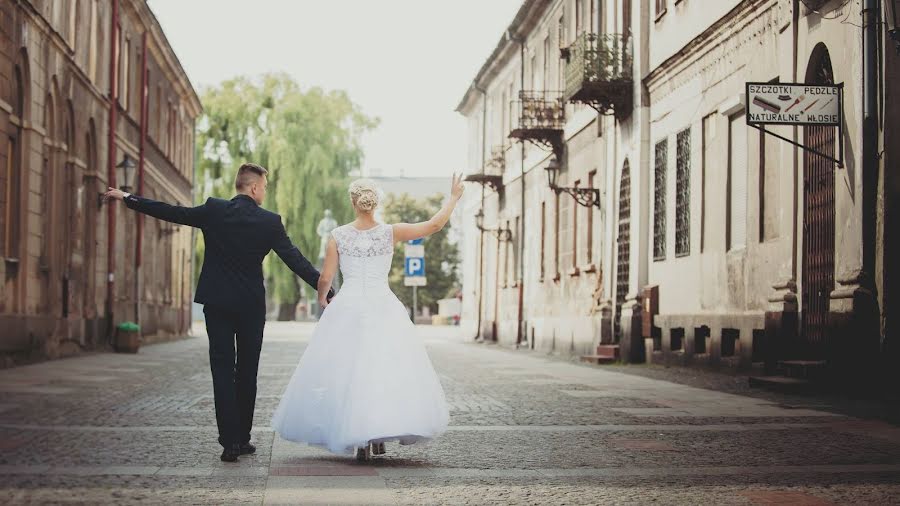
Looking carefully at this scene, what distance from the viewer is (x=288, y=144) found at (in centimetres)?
5509

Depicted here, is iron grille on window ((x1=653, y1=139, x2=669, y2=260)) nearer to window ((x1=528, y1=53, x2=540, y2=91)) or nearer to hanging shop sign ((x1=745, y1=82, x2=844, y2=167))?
hanging shop sign ((x1=745, y1=82, x2=844, y2=167))

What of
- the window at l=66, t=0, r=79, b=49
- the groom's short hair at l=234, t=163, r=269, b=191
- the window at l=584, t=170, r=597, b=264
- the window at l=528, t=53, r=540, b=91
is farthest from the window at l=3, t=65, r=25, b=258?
the window at l=528, t=53, r=540, b=91

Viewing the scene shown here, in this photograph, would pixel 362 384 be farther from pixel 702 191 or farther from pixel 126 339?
pixel 126 339

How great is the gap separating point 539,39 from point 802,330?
69.4 feet

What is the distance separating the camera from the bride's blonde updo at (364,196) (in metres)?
8.70

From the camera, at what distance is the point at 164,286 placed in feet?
135

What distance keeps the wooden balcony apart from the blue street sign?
77.4 feet

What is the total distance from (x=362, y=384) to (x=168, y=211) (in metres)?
1.57

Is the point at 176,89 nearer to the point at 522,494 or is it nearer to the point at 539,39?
the point at 539,39

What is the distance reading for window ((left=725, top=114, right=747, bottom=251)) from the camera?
19000mm

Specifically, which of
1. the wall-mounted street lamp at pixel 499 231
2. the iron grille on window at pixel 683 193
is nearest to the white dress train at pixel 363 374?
the iron grille on window at pixel 683 193

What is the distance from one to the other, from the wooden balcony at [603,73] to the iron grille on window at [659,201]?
1.64m

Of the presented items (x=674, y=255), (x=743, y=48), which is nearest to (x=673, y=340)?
(x=674, y=255)

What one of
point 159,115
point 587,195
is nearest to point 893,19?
point 587,195
